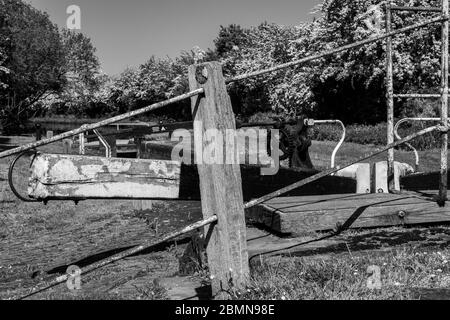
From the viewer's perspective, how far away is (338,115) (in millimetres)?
31375

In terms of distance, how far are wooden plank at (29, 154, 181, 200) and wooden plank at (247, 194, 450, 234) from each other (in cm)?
74

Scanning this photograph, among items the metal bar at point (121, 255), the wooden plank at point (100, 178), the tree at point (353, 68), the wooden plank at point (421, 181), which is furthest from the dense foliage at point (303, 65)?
the metal bar at point (121, 255)

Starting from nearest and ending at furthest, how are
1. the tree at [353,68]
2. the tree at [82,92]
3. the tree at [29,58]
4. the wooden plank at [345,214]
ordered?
1. the wooden plank at [345,214]
2. the tree at [353,68]
3. the tree at [29,58]
4. the tree at [82,92]

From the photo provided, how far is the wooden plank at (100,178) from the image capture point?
Answer: 160 inches

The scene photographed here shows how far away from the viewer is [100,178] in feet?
14.3

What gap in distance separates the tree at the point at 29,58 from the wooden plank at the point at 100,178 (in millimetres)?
23205

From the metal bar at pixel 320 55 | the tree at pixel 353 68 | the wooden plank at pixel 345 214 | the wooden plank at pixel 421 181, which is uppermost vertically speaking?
the tree at pixel 353 68

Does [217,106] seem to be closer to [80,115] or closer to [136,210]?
[136,210]

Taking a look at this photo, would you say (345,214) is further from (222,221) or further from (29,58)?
(29,58)

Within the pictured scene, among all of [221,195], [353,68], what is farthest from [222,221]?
[353,68]

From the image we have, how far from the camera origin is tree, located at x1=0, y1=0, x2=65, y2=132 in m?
29.3

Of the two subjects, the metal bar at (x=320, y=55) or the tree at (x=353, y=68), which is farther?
the tree at (x=353, y=68)

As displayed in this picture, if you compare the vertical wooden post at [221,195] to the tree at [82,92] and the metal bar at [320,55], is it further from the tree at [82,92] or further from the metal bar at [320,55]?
the tree at [82,92]

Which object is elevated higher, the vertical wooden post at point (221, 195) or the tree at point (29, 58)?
the tree at point (29, 58)
